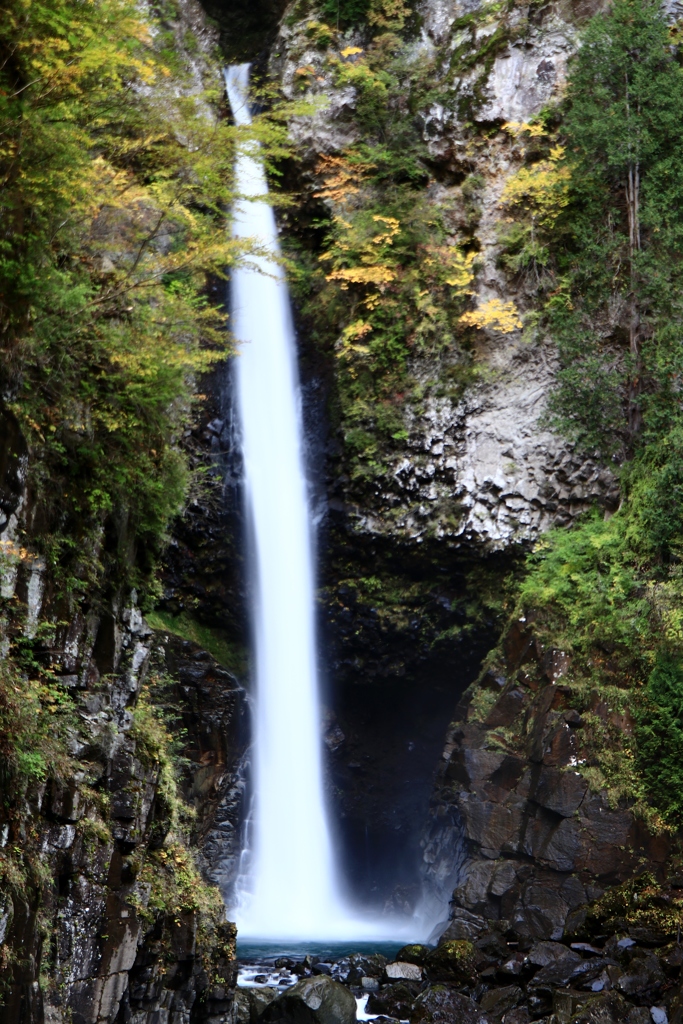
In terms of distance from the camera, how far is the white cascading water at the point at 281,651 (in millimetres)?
15773

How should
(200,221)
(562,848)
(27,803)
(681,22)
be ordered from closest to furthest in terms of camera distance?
1. (27,803)
2. (562,848)
3. (200,221)
4. (681,22)

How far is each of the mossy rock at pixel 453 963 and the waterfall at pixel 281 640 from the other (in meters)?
4.63

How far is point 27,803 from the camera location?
679 cm

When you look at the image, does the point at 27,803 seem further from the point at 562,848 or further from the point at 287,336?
the point at 287,336

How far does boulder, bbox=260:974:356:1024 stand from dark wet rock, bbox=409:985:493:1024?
2.59 feet

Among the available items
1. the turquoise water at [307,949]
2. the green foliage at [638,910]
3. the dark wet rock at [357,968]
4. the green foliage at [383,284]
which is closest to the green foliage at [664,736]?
the green foliage at [638,910]

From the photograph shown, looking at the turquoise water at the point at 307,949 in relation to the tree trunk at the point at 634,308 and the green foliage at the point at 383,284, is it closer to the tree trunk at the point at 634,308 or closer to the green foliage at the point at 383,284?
the green foliage at the point at 383,284

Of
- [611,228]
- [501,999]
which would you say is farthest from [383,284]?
[501,999]

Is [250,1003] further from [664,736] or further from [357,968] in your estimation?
[664,736]

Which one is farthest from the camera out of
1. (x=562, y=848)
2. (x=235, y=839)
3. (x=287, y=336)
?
(x=287, y=336)

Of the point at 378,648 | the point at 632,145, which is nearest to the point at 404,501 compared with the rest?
the point at 378,648

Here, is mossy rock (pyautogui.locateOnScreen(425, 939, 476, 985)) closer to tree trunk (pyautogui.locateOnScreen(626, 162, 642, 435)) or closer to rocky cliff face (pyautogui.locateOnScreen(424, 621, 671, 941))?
rocky cliff face (pyautogui.locateOnScreen(424, 621, 671, 941))

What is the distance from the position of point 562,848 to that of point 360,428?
812 cm

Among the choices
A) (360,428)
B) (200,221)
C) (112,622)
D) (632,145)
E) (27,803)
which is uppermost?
(632,145)
